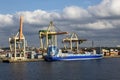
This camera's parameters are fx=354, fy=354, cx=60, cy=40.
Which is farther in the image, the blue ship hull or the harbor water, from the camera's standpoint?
the blue ship hull

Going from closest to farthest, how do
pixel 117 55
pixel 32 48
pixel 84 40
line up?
pixel 84 40 → pixel 32 48 → pixel 117 55

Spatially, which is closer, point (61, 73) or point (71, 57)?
point (61, 73)

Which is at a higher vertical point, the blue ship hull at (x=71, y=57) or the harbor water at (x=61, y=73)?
the blue ship hull at (x=71, y=57)

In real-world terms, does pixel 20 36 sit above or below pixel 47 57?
above

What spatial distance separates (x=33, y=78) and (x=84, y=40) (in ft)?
312

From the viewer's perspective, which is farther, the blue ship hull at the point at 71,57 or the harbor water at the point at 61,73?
the blue ship hull at the point at 71,57

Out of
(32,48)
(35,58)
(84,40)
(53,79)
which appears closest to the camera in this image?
(53,79)

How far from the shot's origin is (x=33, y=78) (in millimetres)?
60562

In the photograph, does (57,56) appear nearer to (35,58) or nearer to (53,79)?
(35,58)

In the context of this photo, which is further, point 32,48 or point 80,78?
point 32,48

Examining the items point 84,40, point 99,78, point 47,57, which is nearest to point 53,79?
point 99,78

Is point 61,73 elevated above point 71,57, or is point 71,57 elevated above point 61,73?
point 71,57

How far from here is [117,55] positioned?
199750mm

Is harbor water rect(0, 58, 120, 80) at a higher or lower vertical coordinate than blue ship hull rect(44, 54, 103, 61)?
lower
